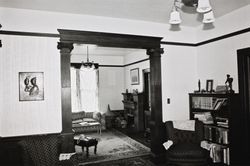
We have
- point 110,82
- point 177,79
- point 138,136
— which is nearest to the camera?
point 177,79

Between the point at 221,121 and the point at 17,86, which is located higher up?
the point at 17,86

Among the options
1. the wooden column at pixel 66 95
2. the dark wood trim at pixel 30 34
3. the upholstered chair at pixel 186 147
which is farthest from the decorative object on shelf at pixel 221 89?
the dark wood trim at pixel 30 34

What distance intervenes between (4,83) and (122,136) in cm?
427

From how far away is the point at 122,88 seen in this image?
915cm

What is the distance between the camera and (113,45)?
419 cm

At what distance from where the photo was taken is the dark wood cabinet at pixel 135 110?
289 inches

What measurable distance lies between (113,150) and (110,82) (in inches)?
161

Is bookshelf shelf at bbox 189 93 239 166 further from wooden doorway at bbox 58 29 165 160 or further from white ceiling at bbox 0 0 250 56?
white ceiling at bbox 0 0 250 56

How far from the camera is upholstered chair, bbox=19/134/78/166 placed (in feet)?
9.57

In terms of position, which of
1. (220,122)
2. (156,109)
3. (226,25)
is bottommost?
(220,122)

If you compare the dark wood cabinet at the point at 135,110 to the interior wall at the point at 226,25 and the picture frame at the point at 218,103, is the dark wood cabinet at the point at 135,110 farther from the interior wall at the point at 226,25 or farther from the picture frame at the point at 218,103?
the picture frame at the point at 218,103

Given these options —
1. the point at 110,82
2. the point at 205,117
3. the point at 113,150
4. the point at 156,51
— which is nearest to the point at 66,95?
the point at 156,51

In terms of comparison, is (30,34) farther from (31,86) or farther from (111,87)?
(111,87)

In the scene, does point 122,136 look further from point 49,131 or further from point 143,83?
point 49,131
